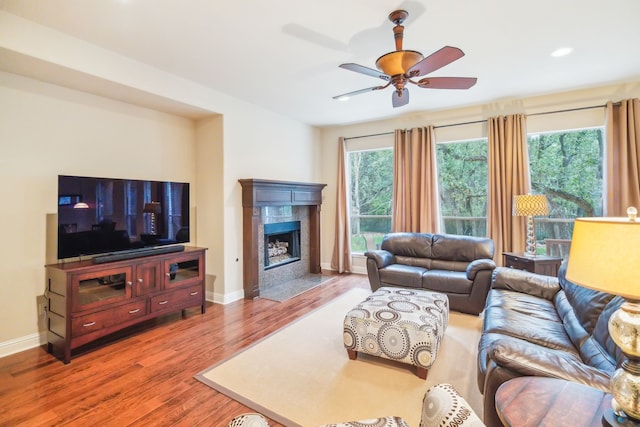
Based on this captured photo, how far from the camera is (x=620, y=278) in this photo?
95cm

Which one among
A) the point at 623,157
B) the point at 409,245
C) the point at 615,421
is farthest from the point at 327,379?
the point at 623,157

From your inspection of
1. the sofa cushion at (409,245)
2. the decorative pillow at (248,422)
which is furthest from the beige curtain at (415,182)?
the decorative pillow at (248,422)

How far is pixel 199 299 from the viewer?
383cm

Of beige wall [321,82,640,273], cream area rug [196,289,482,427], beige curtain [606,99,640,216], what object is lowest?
cream area rug [196,289,482,427]

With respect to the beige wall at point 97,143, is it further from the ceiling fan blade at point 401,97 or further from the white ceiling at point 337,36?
the ceiling fan blade at point 401,97

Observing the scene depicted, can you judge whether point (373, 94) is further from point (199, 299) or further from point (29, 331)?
point (29, 331)

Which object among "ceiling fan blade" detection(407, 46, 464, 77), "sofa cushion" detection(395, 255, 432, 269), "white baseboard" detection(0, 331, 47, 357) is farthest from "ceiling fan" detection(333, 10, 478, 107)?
"white baseboard" detection(0, 331, 47, 357)

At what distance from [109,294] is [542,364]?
137 inches

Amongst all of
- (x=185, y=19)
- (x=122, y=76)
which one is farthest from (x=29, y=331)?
(x=185, y=19)

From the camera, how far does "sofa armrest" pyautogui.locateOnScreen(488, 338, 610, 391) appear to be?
51.3 inches

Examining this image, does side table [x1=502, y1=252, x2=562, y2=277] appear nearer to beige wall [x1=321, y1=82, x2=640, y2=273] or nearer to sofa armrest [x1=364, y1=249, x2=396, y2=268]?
sofa armrest [x1=364, y1=249, x2=396, y2=268]

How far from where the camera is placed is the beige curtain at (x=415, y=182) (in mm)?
5070

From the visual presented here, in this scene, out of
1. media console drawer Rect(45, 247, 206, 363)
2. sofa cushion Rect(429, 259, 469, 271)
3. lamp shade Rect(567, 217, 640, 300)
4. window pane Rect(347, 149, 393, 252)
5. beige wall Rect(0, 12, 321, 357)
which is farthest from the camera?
window pane Rect(347, 149, 393, 252)

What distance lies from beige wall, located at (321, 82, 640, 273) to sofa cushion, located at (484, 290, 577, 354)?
9.45 ft
